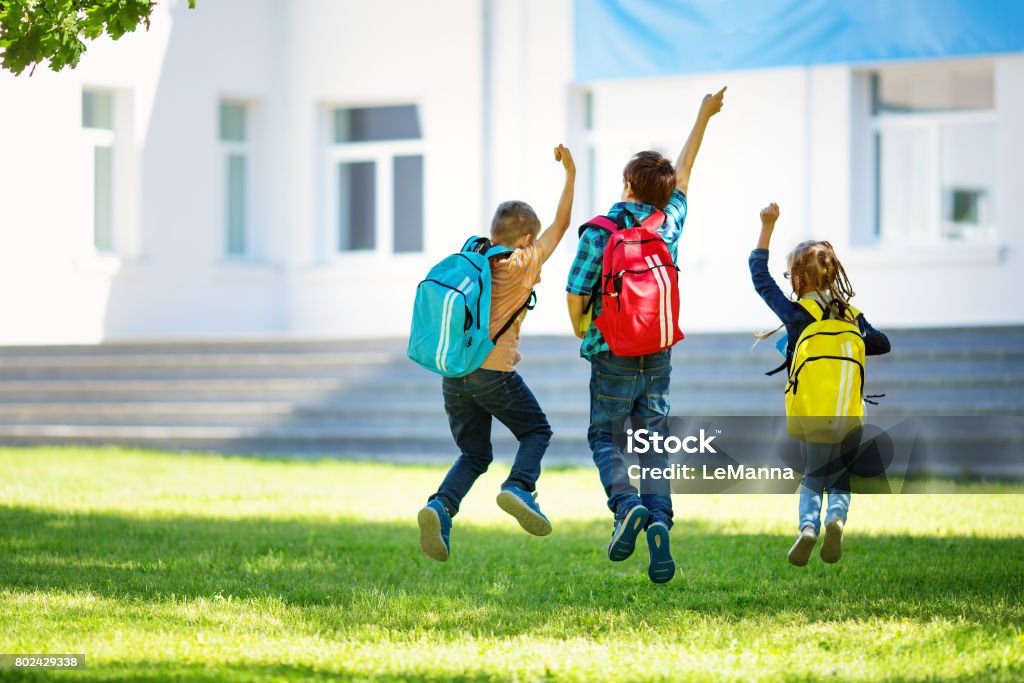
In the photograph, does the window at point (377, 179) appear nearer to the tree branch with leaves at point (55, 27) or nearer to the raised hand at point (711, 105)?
the tree branch with leaves at point (55, 27)

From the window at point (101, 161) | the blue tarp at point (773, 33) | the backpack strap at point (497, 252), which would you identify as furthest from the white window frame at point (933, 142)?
the backpack strap at point (497, 252)

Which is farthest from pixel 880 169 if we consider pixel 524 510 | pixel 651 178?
pixel 524 510

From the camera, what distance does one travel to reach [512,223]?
6539mm

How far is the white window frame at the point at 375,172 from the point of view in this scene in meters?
18.4

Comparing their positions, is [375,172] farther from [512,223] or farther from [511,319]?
[511,319]

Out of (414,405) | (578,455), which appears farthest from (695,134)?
(414,405)

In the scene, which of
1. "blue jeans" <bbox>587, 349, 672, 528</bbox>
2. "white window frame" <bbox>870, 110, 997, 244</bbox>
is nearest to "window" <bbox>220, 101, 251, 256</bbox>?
"white window frame" <bbox>870, 110, 997, 244</bbox>

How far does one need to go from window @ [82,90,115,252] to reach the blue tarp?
5.38 m

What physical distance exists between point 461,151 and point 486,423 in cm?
1139

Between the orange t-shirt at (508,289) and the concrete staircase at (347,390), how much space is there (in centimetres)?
689

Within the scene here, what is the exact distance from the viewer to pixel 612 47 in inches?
642

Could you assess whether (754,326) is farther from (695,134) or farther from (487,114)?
(695,134)

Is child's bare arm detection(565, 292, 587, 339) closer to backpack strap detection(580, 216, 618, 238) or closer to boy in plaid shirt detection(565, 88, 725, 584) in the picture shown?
boy in plaid shirt detection(565, 88, 725, 584)

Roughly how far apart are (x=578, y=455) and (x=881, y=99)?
5406mm
